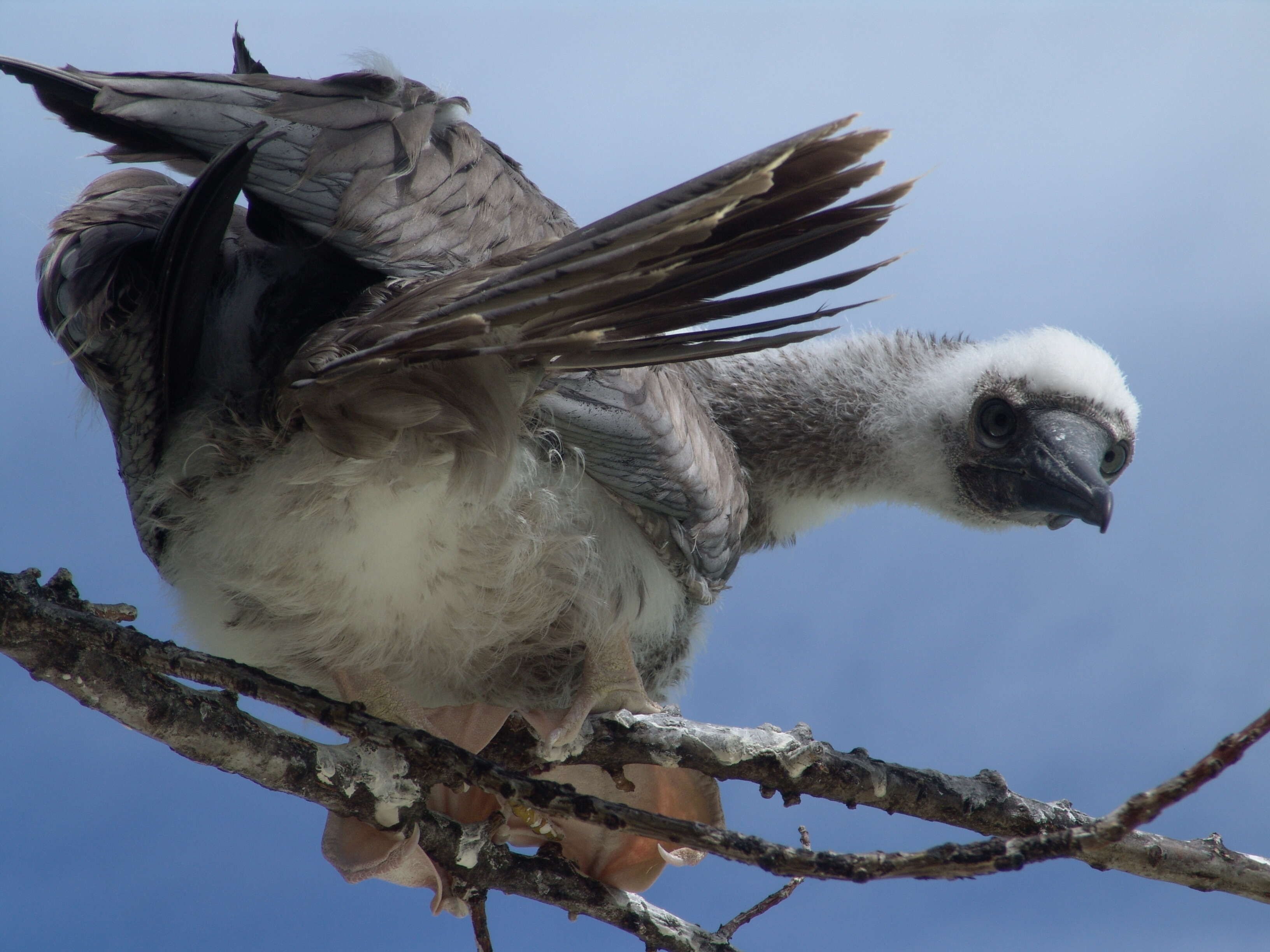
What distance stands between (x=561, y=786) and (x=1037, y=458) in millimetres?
1537

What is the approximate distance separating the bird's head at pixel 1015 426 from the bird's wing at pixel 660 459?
2.06 ft

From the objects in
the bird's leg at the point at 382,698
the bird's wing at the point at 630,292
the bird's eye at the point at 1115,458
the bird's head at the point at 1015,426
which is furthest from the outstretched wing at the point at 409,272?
the bird's eye at the point at 1115,458

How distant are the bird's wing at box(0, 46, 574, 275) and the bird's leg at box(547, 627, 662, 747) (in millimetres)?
773

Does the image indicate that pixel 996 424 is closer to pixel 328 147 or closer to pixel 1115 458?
pixel 1115 458

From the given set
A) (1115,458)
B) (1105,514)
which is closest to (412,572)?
(1105,514)

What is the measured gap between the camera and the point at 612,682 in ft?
6.26

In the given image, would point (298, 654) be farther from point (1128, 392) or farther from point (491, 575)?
point (1128, 392)

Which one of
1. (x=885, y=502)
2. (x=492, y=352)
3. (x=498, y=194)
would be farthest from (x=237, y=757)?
(x=885, y=502)

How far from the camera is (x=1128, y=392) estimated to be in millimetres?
2539

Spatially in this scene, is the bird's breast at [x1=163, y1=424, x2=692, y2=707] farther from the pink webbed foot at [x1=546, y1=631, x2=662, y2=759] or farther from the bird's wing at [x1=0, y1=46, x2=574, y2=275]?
the bird's wing at [x1=0, y1=46, x2=574, y2=275]

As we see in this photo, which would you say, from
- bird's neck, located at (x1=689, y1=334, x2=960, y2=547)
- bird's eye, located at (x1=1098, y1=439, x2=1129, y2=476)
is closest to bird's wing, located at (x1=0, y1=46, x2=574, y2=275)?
bird's neck, located at (x1=689, y1=334, x2=960, y2=547)

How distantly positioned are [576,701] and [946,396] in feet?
4.11

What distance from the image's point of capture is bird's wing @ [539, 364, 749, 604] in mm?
1687

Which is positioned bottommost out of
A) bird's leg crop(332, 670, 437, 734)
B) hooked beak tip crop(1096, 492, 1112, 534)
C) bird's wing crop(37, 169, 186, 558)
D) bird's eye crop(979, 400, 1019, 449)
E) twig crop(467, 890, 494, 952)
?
twig crop(467, 890, 494, 952)
